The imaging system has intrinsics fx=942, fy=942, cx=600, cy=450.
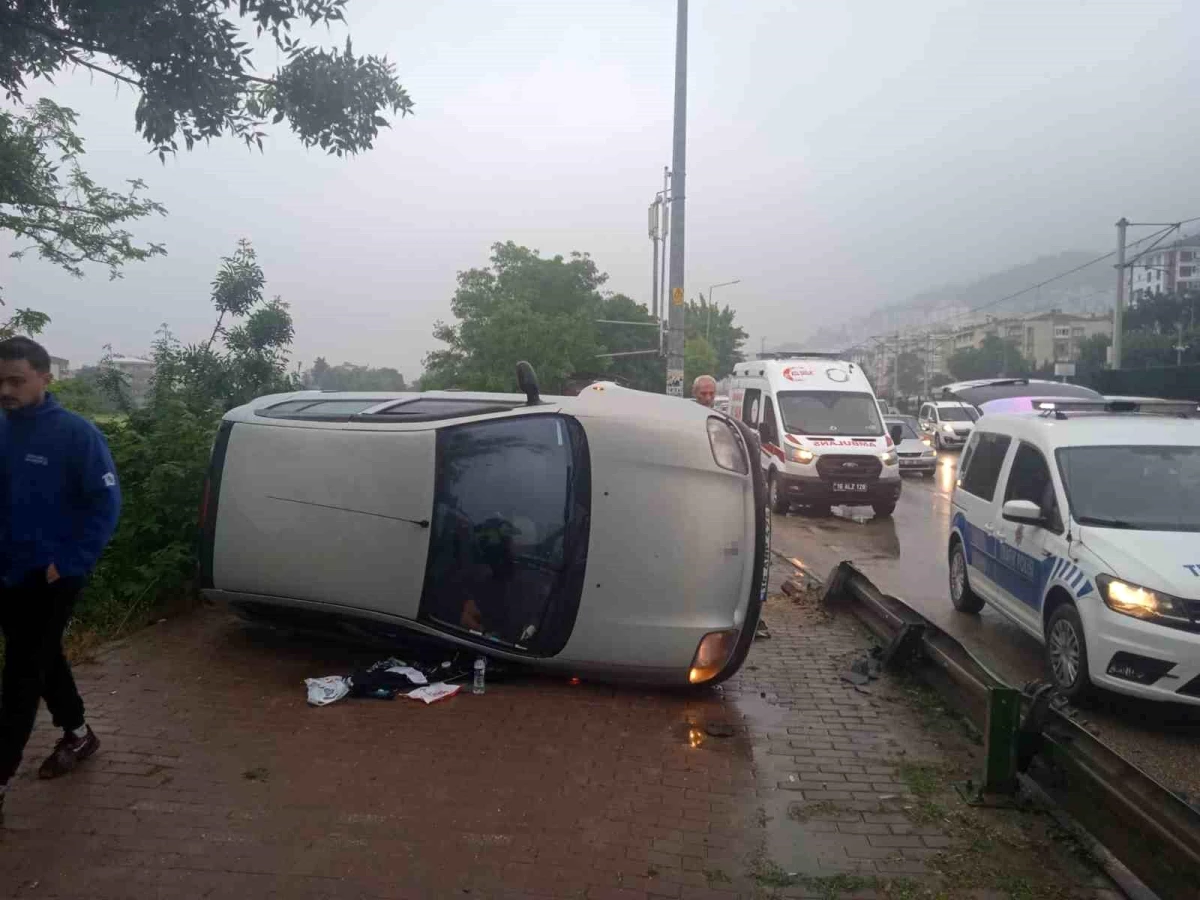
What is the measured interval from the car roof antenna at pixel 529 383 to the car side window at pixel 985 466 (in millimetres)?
4237

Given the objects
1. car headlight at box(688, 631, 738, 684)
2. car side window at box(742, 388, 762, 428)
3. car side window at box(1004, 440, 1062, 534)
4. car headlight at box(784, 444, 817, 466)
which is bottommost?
car headlight at box(688, 631, 738, 684)

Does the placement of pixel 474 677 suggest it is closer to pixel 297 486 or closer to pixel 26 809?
pixel 297 486

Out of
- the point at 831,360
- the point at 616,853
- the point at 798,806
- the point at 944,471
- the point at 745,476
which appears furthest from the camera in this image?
the point at 944,471

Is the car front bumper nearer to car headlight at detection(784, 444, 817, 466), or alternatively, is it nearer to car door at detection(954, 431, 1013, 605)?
car door at detection(954, 431, 1013, 605)

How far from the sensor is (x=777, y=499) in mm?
16031

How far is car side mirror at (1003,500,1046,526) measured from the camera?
6.57 meters

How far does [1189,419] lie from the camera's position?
23.7ft

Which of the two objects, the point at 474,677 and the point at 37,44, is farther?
the point at 37,44

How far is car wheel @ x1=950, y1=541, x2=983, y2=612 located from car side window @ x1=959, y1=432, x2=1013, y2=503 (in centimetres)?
62

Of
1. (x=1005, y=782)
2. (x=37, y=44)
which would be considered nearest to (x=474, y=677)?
(x=1005, y=782)

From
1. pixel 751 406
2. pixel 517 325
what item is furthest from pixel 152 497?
pixel 517 325

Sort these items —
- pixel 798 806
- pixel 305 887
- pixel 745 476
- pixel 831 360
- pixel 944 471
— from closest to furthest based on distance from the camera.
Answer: pixel 305 887, pixel 798 806, pixel 745 476, pixel 831 360, pixel 944 471

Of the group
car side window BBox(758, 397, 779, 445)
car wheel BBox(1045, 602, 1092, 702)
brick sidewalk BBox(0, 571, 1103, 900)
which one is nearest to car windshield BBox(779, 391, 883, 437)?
car side window BBox(758, 397, 779, 445)

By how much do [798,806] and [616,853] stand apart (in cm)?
95
